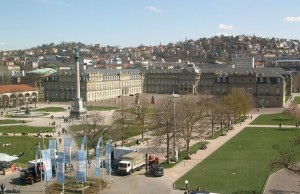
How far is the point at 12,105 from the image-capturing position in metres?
98.8

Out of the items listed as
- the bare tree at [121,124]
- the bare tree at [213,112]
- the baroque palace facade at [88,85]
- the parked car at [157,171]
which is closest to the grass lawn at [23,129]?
the bare tree at [121,124]

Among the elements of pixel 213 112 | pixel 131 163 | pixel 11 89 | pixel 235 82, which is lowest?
pixel 131 163

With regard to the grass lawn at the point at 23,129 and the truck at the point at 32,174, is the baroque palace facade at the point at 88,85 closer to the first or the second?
the grass lawn at the point at 23,129

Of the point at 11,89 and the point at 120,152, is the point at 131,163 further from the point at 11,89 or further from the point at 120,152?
the point at 11,89

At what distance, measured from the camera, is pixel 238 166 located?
35.1 metres

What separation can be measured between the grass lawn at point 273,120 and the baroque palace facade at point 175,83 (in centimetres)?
1672

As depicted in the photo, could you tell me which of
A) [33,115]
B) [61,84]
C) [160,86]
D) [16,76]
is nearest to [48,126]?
[33,115]

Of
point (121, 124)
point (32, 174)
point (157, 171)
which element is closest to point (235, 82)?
point (121, 124)

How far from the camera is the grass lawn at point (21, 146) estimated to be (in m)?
41.0

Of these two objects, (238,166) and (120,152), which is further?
(120,152)

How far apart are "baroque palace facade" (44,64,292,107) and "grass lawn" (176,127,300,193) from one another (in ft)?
138

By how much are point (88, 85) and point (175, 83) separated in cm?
2913

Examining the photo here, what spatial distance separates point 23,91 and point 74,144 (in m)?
63.8

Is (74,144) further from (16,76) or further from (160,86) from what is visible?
(16,76)
